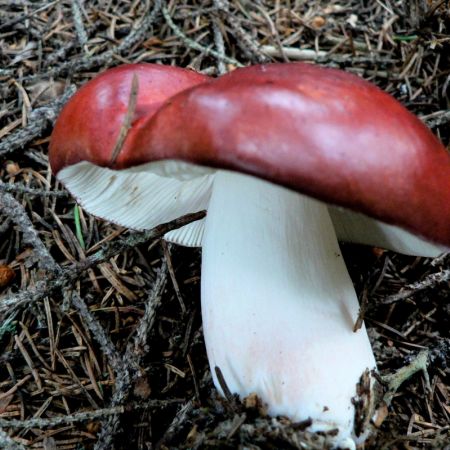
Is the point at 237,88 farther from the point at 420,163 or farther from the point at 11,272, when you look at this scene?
the point at 11,272

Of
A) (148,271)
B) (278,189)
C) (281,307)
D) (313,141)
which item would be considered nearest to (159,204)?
(148,271)

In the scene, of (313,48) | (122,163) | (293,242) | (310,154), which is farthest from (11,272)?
(313,48)

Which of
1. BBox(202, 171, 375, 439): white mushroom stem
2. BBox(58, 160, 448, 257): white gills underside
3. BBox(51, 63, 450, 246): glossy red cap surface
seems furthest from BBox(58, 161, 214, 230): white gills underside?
BBox(51, 63, 450, 246): glossy red cap surface

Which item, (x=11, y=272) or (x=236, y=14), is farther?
(x=236, y=14)

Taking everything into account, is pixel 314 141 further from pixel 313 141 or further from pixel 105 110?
pixel 105 110

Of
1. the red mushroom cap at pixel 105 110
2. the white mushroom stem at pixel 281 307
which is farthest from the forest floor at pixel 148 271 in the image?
the red mushroom cap at pixel 105 110

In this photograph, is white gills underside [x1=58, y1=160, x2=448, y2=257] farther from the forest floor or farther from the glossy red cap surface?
the glossy red cap surface
